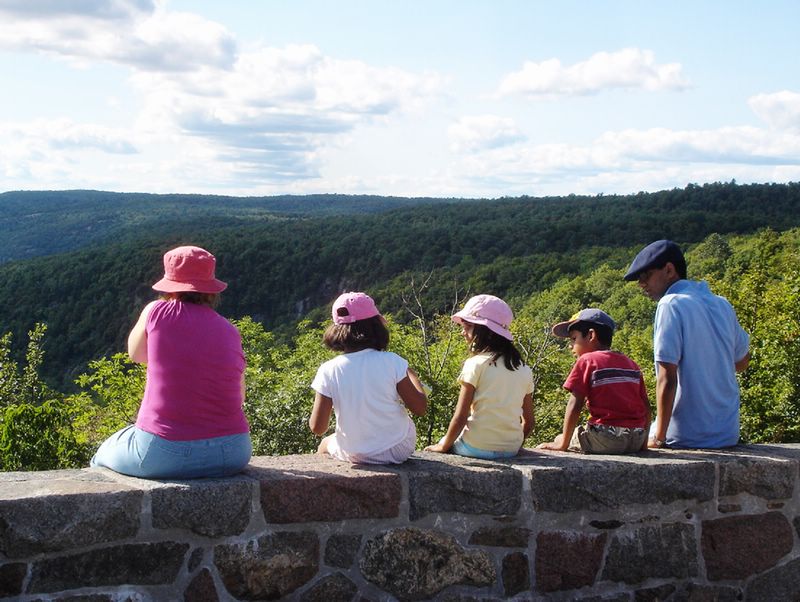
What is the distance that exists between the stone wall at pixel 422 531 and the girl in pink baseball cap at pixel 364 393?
0.12 m

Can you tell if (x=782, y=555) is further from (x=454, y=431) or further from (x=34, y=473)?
(x=34, y=473)

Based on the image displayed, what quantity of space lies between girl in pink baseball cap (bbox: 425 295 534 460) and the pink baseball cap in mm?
362

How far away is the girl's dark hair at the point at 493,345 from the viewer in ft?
12.1

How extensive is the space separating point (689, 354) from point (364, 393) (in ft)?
4.71

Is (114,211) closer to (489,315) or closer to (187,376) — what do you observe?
(489,315)

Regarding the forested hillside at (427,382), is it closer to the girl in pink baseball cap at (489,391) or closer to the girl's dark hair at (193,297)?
the girl's dark hair at (193,297)

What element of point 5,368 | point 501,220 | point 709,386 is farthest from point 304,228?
point 709,386

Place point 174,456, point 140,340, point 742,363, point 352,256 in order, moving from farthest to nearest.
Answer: point 352,256 < point 742,363 < point 140,340 < point 174,456

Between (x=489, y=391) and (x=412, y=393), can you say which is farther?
(x=489, y=391)

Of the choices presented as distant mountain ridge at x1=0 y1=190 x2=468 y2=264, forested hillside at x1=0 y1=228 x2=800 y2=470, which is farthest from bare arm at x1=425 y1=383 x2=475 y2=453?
distant mountain ridge at x1=0 y1=190 x2=468 y2=264

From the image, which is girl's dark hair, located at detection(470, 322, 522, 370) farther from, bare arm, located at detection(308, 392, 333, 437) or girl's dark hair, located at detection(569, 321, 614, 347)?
bare arm, located at detection(308, 392, 333, 437)

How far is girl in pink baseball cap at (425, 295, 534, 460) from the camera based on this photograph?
3635 mm

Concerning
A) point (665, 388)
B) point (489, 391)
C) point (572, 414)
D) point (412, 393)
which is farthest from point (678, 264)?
point (412, 393)

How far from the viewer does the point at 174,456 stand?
3.04 metres
